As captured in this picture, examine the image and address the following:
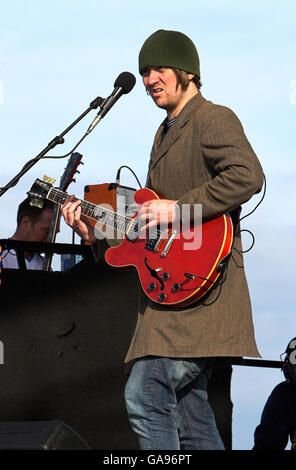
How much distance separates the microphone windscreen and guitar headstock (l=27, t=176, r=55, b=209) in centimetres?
57

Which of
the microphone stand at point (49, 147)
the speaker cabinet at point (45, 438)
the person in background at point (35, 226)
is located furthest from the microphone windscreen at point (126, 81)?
the person in background at point (35, 226)

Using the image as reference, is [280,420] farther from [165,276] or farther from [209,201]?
[209,201]

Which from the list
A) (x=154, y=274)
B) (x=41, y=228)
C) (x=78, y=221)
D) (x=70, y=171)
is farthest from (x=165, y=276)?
(x=41, y=228)

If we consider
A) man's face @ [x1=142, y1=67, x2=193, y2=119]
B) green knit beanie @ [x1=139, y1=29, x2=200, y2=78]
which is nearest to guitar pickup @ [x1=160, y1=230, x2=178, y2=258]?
man's face @ [x1=142, y1=67, x2=193, y2=119]

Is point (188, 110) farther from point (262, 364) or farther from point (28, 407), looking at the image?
point (262, 364)

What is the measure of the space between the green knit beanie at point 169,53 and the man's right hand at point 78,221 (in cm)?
68

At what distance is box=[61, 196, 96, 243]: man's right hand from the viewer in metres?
3.25

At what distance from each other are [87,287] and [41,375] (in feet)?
Result: 1.80

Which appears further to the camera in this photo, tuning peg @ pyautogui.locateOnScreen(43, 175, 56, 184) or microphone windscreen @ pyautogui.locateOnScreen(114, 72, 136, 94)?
tuning peg @ pyautogui.locateOnScreen(43, 175, 56, 184)

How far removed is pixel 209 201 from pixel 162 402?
75 cm

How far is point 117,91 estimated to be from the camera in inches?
147

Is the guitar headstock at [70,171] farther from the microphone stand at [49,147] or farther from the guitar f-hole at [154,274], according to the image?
the guitar f-hole at [154,274]

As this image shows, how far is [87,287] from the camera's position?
14.3 ft

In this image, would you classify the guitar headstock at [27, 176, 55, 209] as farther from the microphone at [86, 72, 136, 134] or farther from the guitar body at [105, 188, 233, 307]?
the guitar body at [105, 188, 233, 307]
